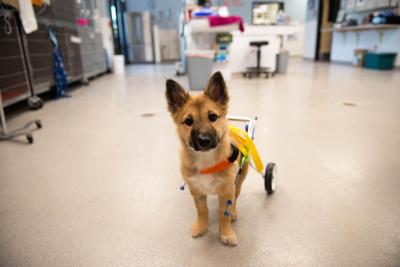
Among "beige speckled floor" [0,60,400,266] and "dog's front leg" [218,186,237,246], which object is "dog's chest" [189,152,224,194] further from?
"beige speckled floor" [0,60,400,266]

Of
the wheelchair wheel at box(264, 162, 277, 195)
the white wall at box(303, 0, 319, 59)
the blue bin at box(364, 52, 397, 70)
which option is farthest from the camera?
the white wall at box(303, 0, 319, 59)

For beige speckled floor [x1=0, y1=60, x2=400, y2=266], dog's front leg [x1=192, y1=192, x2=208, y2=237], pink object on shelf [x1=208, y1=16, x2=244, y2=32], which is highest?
pink object on shelf [x1=208, y1=16, x2=244, y2=32]

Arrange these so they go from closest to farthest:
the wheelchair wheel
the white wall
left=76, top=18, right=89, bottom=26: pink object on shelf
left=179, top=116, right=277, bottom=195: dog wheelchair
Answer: left=179, top=116, right=277, bottom=195: dog wheelchair
the wheelchair wheel
left=76, top=18, right=89, bottom=26: pink object on shelf
the white wall

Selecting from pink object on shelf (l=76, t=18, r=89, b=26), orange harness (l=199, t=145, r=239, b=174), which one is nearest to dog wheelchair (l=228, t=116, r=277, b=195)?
orange harness (l=199, t=145, r=239, b=174)

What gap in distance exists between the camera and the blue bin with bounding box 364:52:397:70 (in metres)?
7.06

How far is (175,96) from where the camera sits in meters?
1.12

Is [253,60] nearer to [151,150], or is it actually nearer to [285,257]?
[151,150]

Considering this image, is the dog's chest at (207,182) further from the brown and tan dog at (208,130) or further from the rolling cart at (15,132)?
the rolling cart at (15,132)

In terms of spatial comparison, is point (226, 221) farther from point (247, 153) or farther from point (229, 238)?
point (247, 153)

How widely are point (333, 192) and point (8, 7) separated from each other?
399cm

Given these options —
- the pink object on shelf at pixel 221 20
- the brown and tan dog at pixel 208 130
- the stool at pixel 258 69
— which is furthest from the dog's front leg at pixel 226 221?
the stool at pixel 258 69

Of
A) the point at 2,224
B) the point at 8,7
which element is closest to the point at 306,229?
the point at 2,224

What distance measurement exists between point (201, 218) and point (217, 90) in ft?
1.89

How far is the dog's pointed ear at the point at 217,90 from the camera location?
3.54 ft
